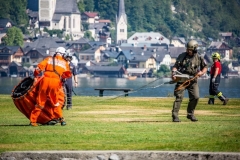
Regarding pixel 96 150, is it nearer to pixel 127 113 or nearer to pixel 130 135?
pixel 130 135

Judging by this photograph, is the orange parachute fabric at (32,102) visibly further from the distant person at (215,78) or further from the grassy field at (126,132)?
the distant person at (215,78)

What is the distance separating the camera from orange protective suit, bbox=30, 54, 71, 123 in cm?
2058

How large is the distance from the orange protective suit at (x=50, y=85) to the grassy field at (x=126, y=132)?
1.34 feet

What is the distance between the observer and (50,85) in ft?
67.5

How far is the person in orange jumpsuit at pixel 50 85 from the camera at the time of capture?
20.6 metres

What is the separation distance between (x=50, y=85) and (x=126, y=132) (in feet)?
8.04

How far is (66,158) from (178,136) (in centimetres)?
313

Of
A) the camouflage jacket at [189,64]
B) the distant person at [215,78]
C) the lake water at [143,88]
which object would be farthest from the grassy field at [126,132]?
the distant person at [215,78]

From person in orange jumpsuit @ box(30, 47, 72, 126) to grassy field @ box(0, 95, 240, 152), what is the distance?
35 cm

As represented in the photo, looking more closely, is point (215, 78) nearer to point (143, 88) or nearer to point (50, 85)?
point (143, 88)

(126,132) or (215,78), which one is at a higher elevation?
(215,78)

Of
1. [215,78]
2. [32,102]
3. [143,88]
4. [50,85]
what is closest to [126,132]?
[50,85]

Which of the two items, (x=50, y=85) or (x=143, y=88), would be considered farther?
(x=143, y=88)

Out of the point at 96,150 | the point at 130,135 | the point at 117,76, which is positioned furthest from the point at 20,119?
the point at 117,76
